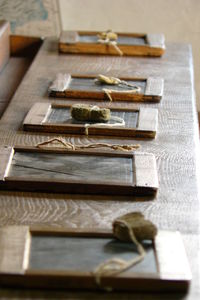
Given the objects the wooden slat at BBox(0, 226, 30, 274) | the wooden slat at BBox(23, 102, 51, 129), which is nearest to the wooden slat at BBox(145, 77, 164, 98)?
the wooden slat at BBox(23, 102, 51, 129)

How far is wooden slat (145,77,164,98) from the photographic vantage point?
2230mm

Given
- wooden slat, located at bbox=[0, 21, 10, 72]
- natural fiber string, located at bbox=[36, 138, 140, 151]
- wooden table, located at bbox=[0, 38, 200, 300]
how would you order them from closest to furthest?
wooden table, located at bbox=[0, 38, 200, 300] → natural fiber string, located at bbox=[36, 138, 140, 151] → wooden slat, located at bbox=[0, 21, 10, 72]

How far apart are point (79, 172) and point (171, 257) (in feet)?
1.54

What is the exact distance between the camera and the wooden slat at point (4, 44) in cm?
299

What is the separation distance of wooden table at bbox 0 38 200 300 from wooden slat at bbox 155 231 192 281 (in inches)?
1.3

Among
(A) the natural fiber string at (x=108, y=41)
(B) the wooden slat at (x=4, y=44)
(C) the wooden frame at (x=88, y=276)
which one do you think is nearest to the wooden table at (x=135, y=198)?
(C) the wooden frame at (x=88, y=276)

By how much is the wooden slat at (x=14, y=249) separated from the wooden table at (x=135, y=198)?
1.9 inches

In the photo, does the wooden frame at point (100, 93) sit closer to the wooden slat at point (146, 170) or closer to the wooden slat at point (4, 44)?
the wooden slat at point (146, 170)

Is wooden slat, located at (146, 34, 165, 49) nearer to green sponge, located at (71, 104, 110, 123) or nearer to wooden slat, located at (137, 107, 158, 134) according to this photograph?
wooden slat, located at (137, 107, 158, 134)

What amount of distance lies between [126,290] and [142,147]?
74 cm

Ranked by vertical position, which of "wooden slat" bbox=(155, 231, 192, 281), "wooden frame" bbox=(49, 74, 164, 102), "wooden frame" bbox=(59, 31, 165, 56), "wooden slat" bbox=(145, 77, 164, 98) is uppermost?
"wooden frame" bbox=(59, 31, 165, 56)

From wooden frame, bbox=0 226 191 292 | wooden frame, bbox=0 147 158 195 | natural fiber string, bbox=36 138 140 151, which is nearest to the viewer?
wooden frame, bbox=0 226 191 292

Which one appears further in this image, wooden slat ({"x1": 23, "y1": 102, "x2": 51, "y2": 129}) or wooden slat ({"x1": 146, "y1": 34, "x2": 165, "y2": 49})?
wooden slat ({"x1": 146, "y1": 34, "x2": 165, "y2": 49})

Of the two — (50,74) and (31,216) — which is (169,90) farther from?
(31,216)
